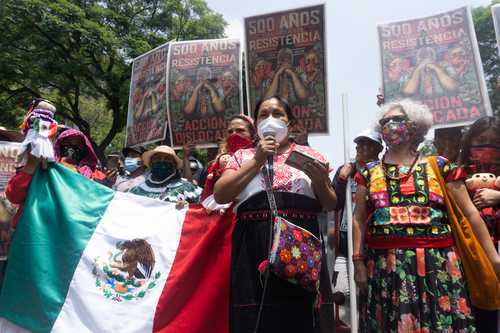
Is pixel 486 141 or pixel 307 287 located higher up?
pixel 486 141

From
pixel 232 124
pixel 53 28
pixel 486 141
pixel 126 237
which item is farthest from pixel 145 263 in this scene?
pixel 53 28

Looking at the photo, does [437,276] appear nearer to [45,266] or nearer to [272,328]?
[272,328]

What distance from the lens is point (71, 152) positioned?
3773 mm

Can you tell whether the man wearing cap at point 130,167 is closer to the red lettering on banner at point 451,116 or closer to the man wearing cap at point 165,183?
the man wearing cap at point 165,183

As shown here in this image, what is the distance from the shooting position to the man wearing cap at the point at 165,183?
3.92 meters

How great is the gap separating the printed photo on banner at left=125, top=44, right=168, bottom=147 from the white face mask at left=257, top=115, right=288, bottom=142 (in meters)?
3.37

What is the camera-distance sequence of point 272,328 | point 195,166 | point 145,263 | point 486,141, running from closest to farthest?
point 272,328, point 486,141, point 145,263, point 195,166

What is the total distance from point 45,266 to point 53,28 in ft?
47.2

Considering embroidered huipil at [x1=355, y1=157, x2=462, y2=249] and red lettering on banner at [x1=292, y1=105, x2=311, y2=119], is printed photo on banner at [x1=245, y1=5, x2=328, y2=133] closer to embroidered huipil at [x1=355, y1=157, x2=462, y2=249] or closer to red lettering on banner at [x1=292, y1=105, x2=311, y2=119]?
red lettering on banner at [x1=292, y1=105, x2=311, y2=119]

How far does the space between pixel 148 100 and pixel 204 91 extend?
2.95ft

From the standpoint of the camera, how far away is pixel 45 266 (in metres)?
3.11

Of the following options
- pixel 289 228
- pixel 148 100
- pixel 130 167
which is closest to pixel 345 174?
pixel 289 228

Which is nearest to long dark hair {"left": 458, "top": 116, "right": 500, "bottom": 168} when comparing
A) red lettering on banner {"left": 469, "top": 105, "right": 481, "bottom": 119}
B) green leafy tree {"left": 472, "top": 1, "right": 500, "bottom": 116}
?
red lettering on banner {"left": 469, "top": 105, "right": 481, "bottom": 119}

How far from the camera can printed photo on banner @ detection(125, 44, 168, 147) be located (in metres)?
5.69
